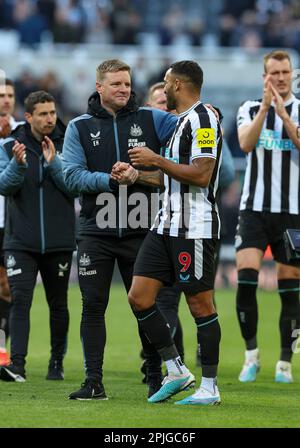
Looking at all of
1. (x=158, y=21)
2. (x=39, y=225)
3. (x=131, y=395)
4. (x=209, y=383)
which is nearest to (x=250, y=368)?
(x=131, y=395)

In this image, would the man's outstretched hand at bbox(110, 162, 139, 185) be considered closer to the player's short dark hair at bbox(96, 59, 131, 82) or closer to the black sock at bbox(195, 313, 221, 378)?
the player's short dark hair at bbox(96, 59, 131, 82)

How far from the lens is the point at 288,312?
9695mm

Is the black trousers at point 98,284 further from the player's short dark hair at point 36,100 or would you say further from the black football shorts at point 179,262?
the player's short dark hair at point 36,100

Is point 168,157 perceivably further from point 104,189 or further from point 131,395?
point 131,395

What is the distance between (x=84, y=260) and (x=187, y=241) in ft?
2.69

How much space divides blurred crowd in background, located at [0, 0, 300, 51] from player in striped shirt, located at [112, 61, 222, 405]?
57.5ft

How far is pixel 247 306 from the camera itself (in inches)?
382

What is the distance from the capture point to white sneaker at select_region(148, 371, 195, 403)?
7359mm

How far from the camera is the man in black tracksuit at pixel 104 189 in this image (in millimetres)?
7566

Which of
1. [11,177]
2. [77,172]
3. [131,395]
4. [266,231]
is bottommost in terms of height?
[131,395]

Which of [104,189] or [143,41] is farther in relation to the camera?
[143,41]

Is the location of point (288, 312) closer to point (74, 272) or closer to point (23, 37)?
point (74, 272)

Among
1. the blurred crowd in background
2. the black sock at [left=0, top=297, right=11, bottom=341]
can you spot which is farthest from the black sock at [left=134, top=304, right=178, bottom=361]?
the blurred crowd in background

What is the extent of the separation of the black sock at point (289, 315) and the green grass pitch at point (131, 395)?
34 centimetres
